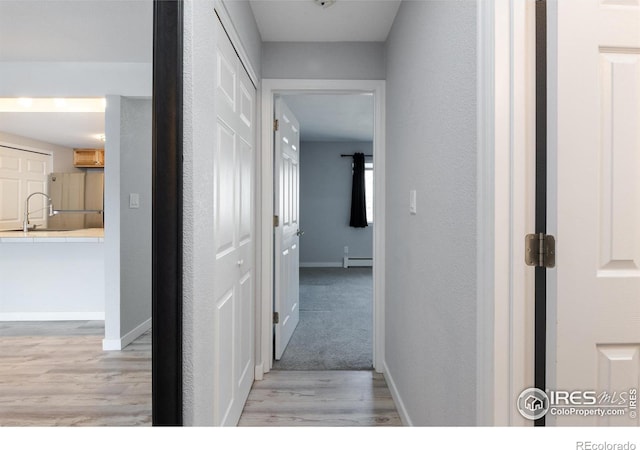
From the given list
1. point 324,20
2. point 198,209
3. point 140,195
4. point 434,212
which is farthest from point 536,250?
point 324,20

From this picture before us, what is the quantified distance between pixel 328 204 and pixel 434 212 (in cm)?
600

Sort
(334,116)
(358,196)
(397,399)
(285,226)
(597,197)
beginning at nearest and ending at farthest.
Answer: (597,197) < (397,399) < (285,226) < (334,116) < (358,196)

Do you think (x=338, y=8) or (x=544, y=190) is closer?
(x=544, y=190)

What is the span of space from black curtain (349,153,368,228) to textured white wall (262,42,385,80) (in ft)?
15.4

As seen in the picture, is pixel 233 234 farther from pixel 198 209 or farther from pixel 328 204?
pixel 328 204

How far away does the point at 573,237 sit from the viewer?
3.21 feet

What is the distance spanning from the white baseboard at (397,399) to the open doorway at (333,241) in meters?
0.26

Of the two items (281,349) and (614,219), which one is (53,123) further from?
(281,349)

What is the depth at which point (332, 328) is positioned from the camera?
3598 mm

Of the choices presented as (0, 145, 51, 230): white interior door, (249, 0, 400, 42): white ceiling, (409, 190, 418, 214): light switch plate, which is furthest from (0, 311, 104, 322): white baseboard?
(249, 0, 400, 42): white ceiling

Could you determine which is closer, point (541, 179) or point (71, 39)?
point (541, 179)

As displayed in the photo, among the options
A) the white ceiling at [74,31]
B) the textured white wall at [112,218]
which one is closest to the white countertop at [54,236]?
the textured white wall at [112,218]
